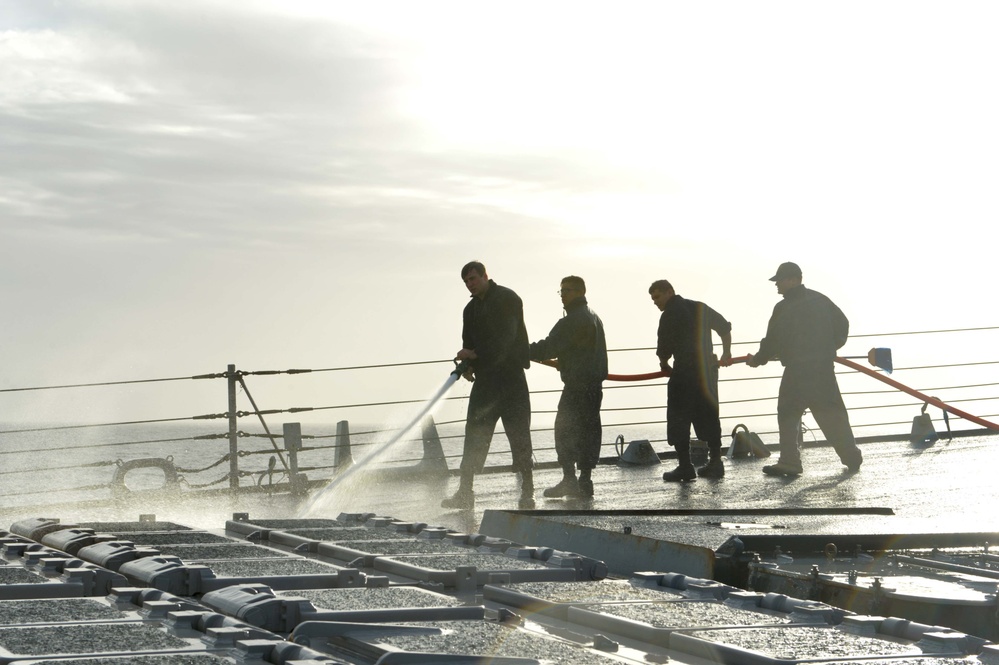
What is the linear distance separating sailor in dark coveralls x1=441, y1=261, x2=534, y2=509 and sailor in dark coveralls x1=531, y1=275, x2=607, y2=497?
0.89 ft

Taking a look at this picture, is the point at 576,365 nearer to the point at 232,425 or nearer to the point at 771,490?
the point at 771,490

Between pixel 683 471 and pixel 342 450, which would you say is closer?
pixel 683 471

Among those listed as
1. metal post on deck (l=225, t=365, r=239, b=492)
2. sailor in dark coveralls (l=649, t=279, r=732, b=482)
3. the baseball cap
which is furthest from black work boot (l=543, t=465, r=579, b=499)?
metal post on deck (l=225, t=365, r=239, b=492)

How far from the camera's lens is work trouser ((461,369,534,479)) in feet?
36.5

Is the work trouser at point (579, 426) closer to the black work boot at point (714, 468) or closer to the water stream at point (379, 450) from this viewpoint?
the water stream at point (379, 450)

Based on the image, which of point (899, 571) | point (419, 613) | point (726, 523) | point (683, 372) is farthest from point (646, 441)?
point (419, 613)

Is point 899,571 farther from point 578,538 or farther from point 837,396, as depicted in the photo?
point 837,396

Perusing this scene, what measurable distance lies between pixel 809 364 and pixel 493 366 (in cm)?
315

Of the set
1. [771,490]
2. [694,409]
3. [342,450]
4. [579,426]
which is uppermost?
[694,409]

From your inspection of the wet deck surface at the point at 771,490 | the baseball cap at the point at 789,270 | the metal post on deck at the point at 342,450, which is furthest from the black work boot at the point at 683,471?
the metal post on deck at the point at 342,450

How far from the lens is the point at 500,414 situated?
1122cm

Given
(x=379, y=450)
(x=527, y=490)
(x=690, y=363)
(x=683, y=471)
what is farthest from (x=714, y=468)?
(x=379, y=450)

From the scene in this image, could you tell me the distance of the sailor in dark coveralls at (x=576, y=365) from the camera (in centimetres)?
1128

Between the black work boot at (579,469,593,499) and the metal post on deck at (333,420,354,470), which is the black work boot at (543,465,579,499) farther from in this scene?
the metal post on deck at (333,420,354,470)
